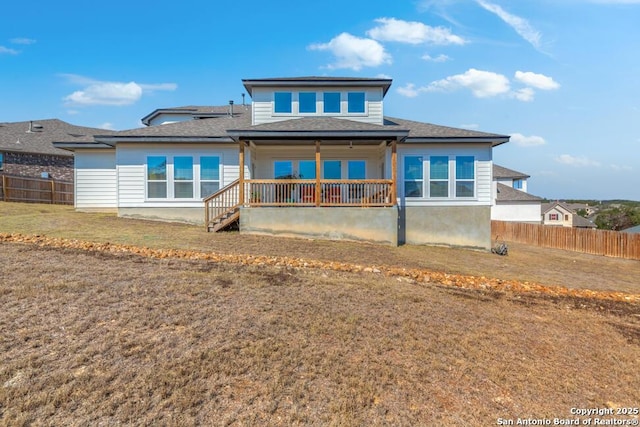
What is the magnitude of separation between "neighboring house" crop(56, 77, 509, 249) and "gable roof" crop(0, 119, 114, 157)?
31.3 feet

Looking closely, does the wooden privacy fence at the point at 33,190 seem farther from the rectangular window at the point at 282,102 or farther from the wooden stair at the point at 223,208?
the rectangular window at the point at 282,102

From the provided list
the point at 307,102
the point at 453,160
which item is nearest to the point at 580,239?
the point at 453,160

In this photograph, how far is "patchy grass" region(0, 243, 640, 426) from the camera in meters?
2.89

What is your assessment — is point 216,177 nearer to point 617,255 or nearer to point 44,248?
point 44,248

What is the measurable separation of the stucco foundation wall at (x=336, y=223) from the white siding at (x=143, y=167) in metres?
2.95

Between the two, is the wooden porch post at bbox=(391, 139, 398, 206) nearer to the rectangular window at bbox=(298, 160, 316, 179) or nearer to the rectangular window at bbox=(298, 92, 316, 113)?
the rectangular window at bbox=(298, 160, 316, 179)

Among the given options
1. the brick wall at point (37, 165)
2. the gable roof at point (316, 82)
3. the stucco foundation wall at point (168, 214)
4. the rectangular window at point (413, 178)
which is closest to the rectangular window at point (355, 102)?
the gable roof at point (316, 82)

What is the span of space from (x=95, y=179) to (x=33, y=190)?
7.52 metres

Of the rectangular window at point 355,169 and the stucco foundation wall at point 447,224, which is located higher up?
the rectangular window at point 355,169

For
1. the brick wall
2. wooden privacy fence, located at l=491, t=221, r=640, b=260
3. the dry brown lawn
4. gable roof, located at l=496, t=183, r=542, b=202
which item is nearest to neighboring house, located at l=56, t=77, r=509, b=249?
the dry brown lawn

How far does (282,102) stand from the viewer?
49.8 feet

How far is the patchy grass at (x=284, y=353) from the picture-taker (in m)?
2.89

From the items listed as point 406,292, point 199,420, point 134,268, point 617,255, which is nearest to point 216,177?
point 134,268

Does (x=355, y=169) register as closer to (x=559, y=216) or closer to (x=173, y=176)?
(x=173, y=176)
